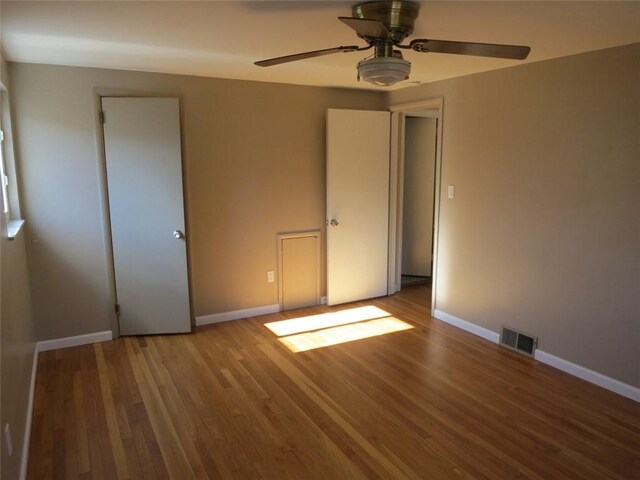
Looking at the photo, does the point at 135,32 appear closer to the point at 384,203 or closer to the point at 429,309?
the point at 384,203

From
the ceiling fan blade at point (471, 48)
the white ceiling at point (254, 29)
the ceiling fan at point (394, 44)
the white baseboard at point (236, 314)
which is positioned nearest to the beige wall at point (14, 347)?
the white ceiling at point (254, 29)

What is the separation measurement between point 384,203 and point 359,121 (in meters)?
0.90

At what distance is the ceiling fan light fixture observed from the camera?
2020mm

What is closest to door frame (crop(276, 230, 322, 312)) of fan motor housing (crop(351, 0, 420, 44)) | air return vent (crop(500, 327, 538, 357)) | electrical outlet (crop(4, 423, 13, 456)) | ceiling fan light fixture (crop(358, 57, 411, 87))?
air return vent (crop(500, 327, 538, 357))

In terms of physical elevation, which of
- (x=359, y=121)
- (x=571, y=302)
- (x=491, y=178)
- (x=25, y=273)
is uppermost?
(x=359, y=121)

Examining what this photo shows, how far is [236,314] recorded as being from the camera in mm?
4281

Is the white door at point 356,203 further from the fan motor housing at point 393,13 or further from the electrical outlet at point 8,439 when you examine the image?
the electrical outlet at point 8,439

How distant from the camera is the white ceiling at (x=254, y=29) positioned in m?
1.99

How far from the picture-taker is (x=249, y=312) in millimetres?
4344

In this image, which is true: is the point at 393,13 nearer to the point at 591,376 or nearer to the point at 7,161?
the point at 591,376

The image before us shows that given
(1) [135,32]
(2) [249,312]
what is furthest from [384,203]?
(1) [135,32]

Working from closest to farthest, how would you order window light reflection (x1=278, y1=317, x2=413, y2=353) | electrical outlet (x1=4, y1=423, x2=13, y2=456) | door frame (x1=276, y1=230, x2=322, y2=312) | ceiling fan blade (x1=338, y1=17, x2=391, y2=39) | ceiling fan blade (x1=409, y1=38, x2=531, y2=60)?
ceiling fan blade (x1=338, y1=17, x2=391, y2=39) < electrical outlet (x1=4, y1=423, x2=13, y2=456) < ceiling fan blade (x1=409, y1=38, x2=531, y2=60) < window light reflection (x1=278, y1=317, x2=413, y2=353) < door frame (x1=276, y1=230, x2=322, y2=312)

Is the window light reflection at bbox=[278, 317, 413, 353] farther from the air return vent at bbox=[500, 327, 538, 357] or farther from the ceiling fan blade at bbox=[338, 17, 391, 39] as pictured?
the ceiling fan blade at bbox=[338, 17, 391, 39]

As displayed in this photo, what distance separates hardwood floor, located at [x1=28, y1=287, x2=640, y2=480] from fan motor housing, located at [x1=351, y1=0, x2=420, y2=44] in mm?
2069
